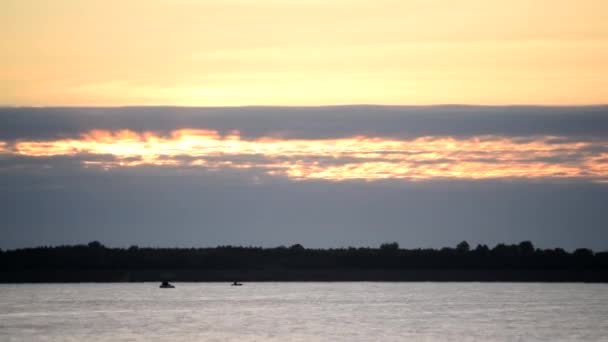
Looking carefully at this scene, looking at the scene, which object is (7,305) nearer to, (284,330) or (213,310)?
(213,310)

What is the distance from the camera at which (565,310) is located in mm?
120812

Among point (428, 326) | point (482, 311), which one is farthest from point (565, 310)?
point (428, 326)

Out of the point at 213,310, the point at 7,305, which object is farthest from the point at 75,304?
the point at 213,310

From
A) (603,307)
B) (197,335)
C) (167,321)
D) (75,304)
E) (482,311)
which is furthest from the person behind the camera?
(75,304)

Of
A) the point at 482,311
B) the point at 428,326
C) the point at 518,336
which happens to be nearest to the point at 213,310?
the point at 482,311

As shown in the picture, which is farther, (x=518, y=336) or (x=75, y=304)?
(x=75, y=304)

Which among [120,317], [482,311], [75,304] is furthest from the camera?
[75,304]

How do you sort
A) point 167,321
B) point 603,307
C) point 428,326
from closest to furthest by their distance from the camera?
1. point 428,326
2. point 167,321
3. point 603,307

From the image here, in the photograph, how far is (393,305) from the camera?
136000 mm

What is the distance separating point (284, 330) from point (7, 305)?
5221 centimetres

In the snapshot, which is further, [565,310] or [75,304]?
[75,304]

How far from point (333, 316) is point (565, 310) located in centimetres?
2247

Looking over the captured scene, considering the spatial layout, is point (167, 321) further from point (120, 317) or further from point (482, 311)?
point (482, 311)

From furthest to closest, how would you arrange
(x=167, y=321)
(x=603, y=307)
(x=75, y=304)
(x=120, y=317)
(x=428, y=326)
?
(x=75, y=304) < (x=603, y=307) < (x=120, y=317) < (x=167, y=321) < (x=428, y=326)
